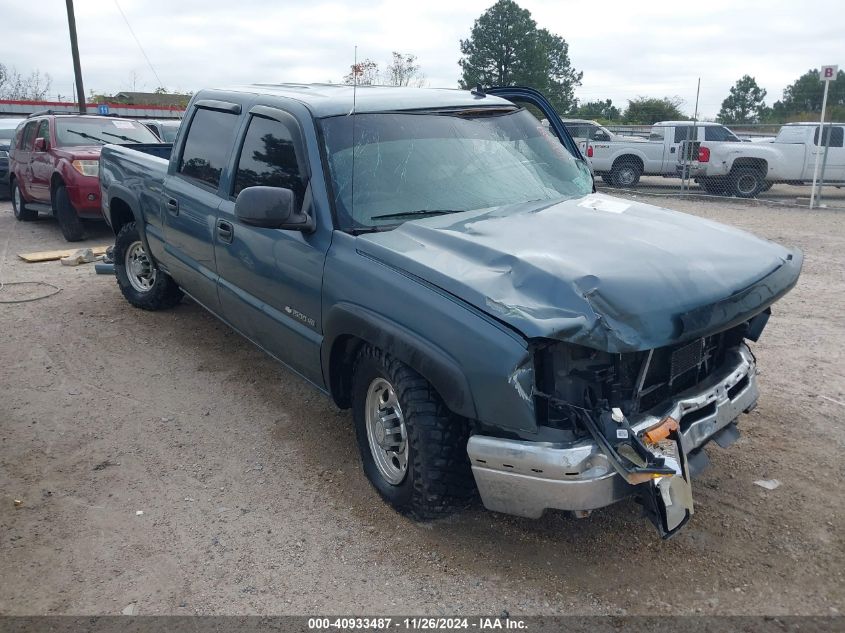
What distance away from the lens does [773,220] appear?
492 inches

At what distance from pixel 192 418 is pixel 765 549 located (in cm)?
329

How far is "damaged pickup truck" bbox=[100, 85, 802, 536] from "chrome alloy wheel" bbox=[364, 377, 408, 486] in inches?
0.5

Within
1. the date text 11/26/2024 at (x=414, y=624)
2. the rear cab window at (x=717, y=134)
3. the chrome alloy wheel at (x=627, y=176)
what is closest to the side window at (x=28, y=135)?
the date text 11/26/2024 at (x=414, y=624)

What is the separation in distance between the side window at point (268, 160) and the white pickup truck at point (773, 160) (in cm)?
1377

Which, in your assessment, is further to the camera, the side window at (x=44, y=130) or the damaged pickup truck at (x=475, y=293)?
the side window at (x=44, y=130)

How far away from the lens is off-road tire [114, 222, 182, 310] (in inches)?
250

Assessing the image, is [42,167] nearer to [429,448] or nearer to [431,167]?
[431,167]

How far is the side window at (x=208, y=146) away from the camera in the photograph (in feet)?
14.9

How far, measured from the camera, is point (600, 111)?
43.0 meters

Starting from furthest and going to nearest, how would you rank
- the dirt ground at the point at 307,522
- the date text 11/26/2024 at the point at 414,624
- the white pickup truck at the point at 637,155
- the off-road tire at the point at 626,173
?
1. the off-road tire at the point at 626,173
2. the white pickup truck at the point at 637,155
3. the dirt ground at the point at 307,522
4. the date text 11/26/2024 at the point at 414,624

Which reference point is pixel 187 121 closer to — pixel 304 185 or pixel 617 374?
pixel 304 185

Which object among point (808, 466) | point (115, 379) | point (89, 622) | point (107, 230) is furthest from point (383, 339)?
point (107, 230)

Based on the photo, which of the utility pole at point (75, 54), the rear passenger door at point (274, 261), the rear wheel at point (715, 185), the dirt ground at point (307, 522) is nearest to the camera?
the dirt ground at point (307, 522)

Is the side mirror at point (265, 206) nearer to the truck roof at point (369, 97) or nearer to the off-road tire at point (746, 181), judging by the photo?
the truck roof at point (369, 97)
